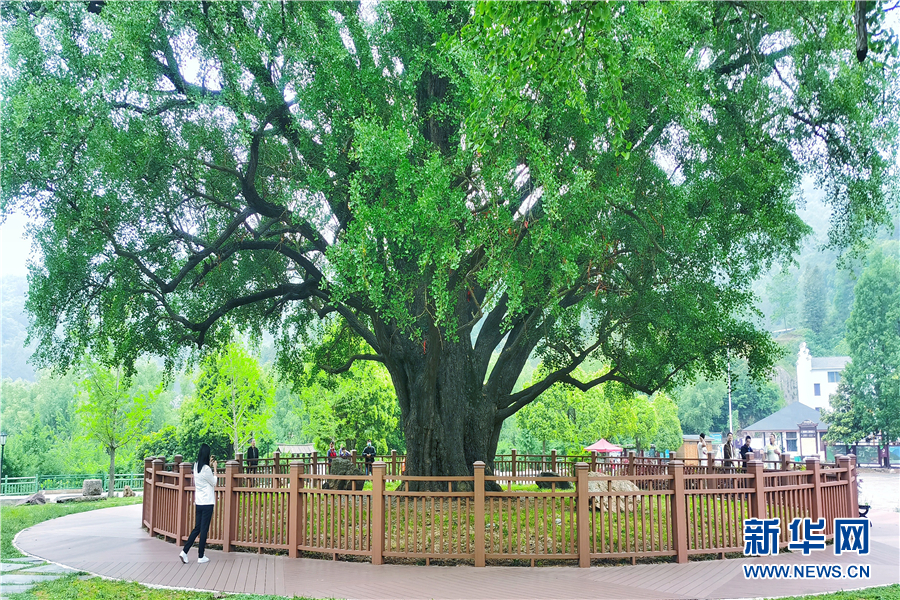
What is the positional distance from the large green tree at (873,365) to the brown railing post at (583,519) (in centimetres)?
4426

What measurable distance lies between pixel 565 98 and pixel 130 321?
36.0ft

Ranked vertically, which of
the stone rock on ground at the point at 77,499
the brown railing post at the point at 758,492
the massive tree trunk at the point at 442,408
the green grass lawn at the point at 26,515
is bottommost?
the stone rock on ground at the point at 77,499

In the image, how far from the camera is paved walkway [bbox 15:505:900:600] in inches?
299

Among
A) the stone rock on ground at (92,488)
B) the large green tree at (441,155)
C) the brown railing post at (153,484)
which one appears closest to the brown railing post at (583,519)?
the large green tree at (441,155)

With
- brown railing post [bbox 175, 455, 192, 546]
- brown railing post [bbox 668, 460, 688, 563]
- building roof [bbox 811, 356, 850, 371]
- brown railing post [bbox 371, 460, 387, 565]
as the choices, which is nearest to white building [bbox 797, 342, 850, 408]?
building roof [bbox 811, 356, 850, 371]

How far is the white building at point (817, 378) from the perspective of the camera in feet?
215

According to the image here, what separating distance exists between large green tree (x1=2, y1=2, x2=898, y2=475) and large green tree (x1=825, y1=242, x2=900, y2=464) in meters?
39.2

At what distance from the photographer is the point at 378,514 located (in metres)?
9.38

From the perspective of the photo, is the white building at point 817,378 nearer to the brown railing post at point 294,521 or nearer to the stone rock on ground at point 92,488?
the stone rock on ground at point 92,488

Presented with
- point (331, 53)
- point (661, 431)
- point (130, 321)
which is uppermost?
point (331, 53)

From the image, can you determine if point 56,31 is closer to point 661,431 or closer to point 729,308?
point 729,308

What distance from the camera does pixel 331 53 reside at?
9.80 metres

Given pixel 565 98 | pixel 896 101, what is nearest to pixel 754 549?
pixel 565 98

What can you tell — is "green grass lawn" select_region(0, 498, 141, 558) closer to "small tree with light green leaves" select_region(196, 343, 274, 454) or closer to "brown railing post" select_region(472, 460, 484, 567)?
"brown railing post" select_region(472, 460, 484, 567)
